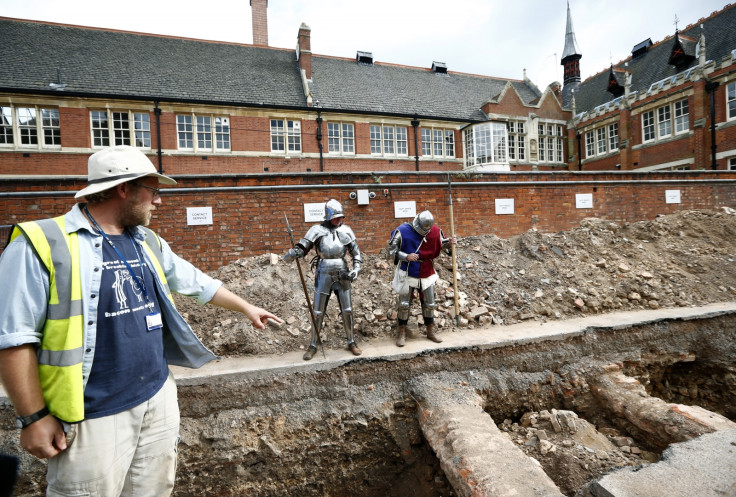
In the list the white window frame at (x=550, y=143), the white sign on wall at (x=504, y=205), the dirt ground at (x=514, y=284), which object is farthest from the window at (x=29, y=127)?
the white window frame at (x=550, y=143)

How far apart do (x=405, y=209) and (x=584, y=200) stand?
4.66 m

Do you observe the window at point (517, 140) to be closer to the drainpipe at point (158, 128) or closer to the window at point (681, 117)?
the window at point (681, 117)

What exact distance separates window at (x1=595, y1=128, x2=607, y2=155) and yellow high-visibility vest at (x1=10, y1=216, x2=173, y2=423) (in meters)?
25.0

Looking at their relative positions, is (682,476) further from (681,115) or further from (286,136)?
(681,115)

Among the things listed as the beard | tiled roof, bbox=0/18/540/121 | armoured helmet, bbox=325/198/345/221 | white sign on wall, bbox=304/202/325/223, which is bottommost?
the beard

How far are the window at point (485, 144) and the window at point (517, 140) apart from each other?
173 cm

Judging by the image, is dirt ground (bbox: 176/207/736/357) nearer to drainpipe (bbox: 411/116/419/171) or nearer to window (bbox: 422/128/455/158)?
drainpipe (bbox: 411/116/419/171)

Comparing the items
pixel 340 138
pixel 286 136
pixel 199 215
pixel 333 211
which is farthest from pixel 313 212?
pixel 340 138

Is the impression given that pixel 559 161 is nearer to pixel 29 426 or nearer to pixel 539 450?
pixel 539 450

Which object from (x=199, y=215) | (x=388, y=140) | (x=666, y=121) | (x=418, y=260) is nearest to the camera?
(x=418, y=260)

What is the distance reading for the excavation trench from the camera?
150 inches

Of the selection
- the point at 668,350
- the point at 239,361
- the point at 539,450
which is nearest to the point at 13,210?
the point at 239,361

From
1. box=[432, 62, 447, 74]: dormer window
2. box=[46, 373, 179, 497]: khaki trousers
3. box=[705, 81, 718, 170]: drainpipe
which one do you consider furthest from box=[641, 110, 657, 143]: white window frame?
box=[46, 373, 179, 497]: khaki trousers

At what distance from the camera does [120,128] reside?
14172 millimetres
